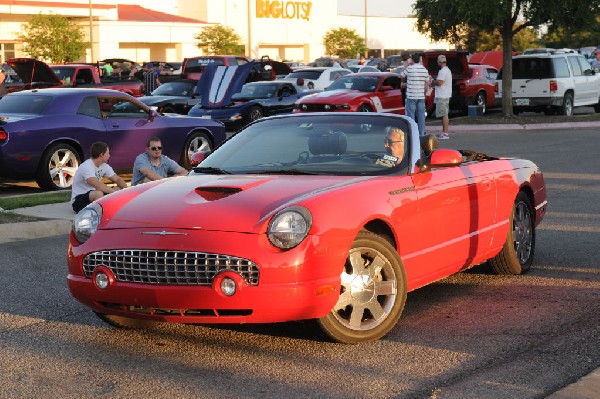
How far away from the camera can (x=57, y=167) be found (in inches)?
650

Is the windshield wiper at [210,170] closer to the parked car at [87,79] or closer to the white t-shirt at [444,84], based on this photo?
the white t-shirt at [444,84]

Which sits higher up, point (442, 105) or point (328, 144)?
point (328, 144)

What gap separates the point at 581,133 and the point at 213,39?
5582 centimetres

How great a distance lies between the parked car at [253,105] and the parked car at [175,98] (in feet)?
4.26

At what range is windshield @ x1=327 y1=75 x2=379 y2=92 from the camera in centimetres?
2805

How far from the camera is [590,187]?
15.5 meters

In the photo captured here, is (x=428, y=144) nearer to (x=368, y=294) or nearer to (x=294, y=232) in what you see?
(x=368, y=294)

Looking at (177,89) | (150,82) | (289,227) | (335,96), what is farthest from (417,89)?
(289,227)

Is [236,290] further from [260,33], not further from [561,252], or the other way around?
[260,33]

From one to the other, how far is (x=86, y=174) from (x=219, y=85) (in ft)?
49.8

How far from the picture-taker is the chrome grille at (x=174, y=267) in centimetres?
636

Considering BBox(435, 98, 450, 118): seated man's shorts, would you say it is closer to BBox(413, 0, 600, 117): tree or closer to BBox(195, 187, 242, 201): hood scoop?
BBox(413, 0, 600, 117): tree

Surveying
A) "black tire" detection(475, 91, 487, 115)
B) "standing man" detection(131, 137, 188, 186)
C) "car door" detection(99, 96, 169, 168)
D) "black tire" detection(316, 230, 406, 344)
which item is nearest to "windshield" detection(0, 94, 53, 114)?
"car door" detection(99, 96, 169, 168)

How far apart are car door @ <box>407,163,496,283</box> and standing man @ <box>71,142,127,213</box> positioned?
5.30 m
